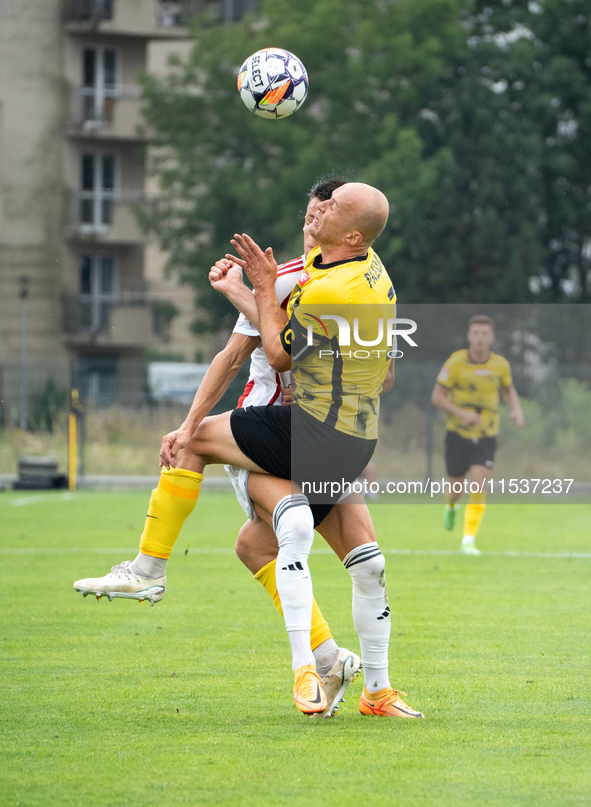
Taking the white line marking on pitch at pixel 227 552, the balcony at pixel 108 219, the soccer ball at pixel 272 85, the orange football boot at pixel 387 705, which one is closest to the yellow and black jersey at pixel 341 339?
the orange football boot at pixel 387 705

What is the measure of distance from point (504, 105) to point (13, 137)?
621 inches

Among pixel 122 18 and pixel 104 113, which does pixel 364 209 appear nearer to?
pixel 104 113

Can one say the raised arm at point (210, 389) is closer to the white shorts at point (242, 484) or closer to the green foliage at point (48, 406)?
the white shorts at point (242, 484)

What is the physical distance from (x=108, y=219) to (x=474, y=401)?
2661 centimetres

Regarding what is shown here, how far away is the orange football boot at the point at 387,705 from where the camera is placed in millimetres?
4332

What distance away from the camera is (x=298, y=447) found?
423cm

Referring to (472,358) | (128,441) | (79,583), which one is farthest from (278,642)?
(128,441)

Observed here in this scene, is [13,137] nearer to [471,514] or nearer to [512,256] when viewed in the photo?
[512,256]

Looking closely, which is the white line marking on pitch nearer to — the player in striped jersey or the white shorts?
the white shorts

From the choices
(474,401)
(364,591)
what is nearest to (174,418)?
(474,401)

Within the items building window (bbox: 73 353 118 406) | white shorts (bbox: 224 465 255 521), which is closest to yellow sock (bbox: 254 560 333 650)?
white shorts (bbox: 224 465 255 521)

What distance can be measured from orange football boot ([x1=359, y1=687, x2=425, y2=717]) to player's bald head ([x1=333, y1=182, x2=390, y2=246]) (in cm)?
178

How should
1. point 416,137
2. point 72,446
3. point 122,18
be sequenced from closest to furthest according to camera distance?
point 72,446 → point 416,137 → point 122,18

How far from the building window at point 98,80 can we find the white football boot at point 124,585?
3280cm
